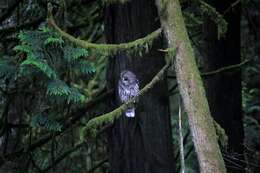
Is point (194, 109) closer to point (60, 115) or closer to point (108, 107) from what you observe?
point (108, 107)

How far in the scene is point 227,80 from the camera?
6.68 metres

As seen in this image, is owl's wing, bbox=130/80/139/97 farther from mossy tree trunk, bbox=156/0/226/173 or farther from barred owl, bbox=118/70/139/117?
mossy tree trunk, bbox=156/0/226/173

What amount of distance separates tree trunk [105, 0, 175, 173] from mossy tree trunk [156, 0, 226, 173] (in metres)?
1.11

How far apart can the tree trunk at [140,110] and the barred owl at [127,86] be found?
41 mm

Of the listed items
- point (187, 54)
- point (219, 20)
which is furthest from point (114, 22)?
point (187, 54)

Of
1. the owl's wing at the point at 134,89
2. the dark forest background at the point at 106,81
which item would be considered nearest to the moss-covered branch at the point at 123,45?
the dark forest background at the point at 106,81

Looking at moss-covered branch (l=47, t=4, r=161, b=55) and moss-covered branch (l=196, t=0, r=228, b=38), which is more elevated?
moss-covered branch (l=196, t=0, r=228, b=38)

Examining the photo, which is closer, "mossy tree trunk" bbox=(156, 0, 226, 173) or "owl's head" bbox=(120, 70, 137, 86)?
"mossy tree trunk" bbox=(156, 0, 226, 173)

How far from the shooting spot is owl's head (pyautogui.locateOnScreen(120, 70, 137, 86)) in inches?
165

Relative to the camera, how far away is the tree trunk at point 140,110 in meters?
4.20

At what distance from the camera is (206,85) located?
683cm

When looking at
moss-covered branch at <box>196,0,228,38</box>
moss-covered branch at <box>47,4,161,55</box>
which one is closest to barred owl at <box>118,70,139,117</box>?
moss-covered branch at <box>196,0,228,38</box>

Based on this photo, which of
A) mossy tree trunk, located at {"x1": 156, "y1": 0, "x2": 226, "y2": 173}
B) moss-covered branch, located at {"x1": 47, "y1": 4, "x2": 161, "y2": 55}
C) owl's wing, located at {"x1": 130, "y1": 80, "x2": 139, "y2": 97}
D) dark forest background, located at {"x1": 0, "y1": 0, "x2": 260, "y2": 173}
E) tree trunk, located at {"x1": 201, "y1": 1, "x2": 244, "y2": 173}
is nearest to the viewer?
mossy tree trunk, located at {"x1": 156, "y1": 0, "x2": 226, "y2": 173}

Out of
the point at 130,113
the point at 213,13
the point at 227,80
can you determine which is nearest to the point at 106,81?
the point at 130,113
